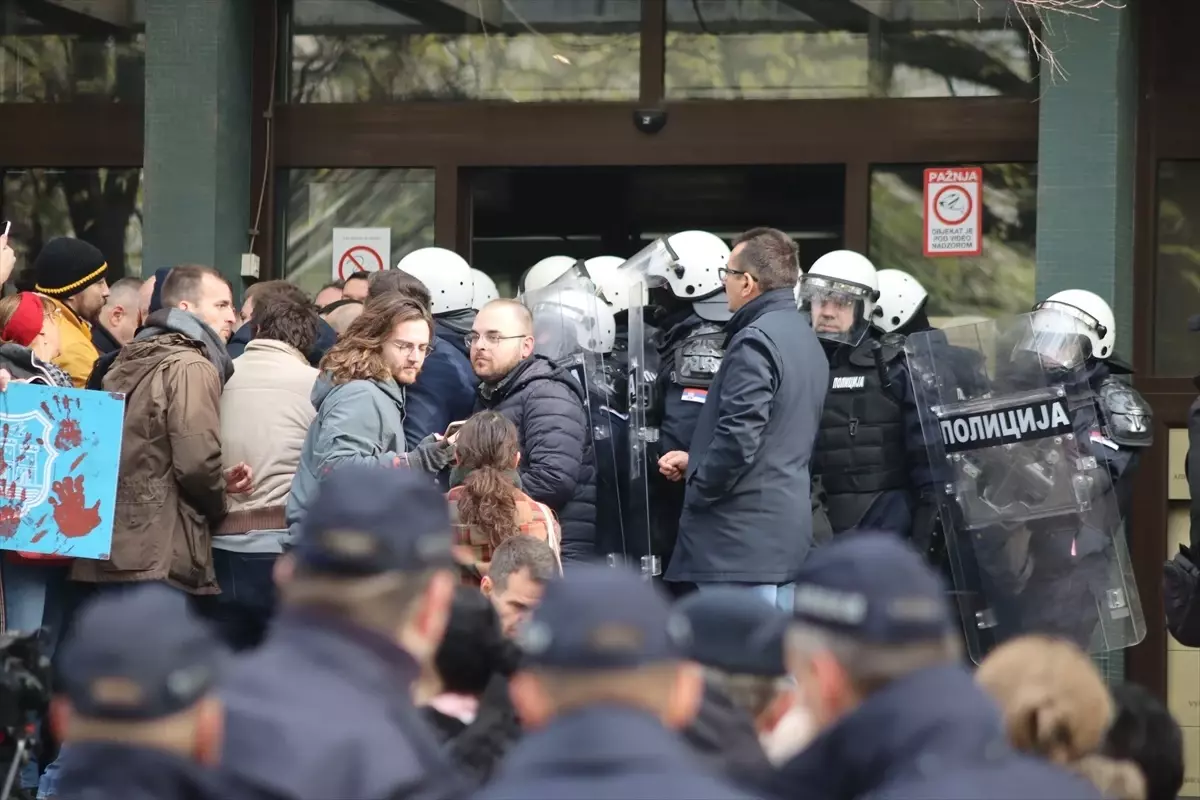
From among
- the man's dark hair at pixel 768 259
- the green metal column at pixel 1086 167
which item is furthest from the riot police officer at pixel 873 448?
the green metal column at pixel 1086 167

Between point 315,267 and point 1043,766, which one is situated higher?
point 315,267

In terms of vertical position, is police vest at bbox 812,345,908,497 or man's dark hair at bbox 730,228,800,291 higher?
man's dark hair at bbox 730,228,800,291

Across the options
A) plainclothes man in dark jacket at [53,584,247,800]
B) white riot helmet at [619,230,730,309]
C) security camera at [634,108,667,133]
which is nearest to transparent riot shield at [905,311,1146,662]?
white riot helmet at [619,230,730,309]

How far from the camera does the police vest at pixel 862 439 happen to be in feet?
24.7

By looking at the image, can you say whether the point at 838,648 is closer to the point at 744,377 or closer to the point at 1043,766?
the point at 1043,766

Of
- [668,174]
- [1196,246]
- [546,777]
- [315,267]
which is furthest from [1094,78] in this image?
[546,777]

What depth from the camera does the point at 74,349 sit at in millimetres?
7426

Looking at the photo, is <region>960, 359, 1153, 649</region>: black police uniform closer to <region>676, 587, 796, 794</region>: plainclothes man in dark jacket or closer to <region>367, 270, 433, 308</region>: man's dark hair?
<region>367, 270, 433, 308</region>: man's dark hair

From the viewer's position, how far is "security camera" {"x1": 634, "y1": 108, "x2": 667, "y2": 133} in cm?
952

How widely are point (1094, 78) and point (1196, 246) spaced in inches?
38.0

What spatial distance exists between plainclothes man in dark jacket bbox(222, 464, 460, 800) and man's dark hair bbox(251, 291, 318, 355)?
395cm

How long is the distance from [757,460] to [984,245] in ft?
9.32

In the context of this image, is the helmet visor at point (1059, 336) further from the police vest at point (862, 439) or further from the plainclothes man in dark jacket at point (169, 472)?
the plainclothes man in dark jacket at point (169, 472)

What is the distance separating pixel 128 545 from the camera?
21.8ft
